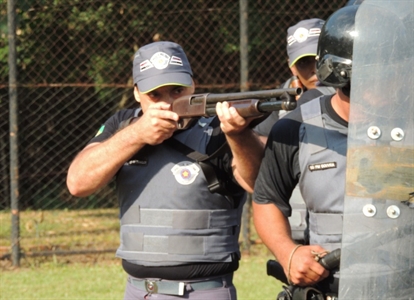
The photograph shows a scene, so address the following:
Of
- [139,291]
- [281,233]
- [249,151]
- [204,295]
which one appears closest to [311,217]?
[281,233]

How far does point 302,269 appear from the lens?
2.95 metres

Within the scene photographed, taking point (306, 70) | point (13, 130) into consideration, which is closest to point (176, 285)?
point (306, 70)

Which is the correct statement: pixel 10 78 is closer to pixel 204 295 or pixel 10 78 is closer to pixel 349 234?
pixel 204 295

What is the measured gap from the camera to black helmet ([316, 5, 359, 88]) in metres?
2.76

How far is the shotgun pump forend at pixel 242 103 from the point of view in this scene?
290 centimetres

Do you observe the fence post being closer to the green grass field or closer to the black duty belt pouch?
the green grass field

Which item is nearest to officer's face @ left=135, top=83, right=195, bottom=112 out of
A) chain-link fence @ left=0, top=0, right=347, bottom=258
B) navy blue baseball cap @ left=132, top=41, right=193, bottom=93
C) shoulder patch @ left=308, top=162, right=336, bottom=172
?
navy blue baseball cap @ left=132, top=41, right=193, bottom=93

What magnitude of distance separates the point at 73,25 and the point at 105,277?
3.98m

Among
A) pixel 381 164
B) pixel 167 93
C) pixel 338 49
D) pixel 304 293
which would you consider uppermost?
pixel 167 93

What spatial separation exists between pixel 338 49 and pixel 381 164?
0.64 m

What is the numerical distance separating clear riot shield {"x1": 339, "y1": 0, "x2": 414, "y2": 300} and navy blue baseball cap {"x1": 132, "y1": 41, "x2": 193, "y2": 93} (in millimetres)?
1518

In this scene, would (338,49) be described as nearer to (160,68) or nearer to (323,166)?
(323,166)

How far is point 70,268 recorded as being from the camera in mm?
8477

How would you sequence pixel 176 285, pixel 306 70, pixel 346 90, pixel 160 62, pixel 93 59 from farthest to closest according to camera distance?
pixel 93 59 < pixel 306 70 < pixel 160 62 < pixel 176 285 < pixel 346 90
